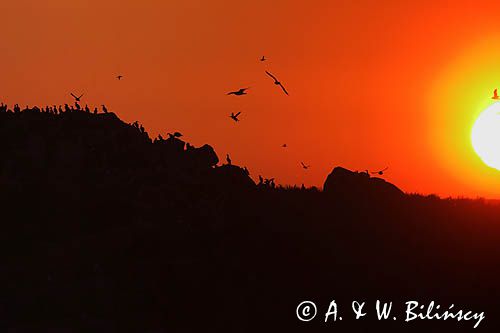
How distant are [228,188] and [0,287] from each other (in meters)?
10.8

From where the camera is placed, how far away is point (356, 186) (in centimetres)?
4122

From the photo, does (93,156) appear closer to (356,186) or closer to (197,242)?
(197,242)

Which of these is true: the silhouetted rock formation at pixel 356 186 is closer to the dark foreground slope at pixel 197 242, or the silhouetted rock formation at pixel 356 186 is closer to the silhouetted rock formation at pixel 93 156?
the dark foreground slope at pixel 197 242

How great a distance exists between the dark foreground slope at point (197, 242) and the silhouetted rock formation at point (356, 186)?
0.08 m

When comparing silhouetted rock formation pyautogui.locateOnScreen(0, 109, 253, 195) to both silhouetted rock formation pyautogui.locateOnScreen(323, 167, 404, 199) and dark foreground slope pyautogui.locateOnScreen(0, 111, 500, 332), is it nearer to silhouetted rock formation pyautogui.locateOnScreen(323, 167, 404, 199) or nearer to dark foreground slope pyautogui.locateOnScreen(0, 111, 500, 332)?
dark foreground slope pyautogui.locateOnScreen(0, 111, 500, 332)

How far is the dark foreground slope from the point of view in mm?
31312

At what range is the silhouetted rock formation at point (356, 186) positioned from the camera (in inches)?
1612

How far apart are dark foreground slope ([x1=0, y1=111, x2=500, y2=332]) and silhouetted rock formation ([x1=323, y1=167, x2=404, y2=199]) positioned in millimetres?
75

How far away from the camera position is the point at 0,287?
32.2m

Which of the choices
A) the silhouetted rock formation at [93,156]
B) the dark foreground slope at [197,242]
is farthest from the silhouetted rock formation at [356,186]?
the silhouetted rock formation at [93,156]

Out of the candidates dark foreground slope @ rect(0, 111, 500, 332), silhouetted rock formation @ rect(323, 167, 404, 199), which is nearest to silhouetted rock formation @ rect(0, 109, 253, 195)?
dark foreground slope @ rect(0, 111, 500, 332)

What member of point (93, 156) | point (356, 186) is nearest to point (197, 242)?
point (93, 156)

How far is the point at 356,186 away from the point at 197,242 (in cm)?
919

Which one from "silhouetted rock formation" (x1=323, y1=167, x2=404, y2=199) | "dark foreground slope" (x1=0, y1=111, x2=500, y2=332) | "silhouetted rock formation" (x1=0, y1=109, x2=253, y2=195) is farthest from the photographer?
"silhouetted rock formation" (x1=323, y1=167, x2=404, y2=199)
